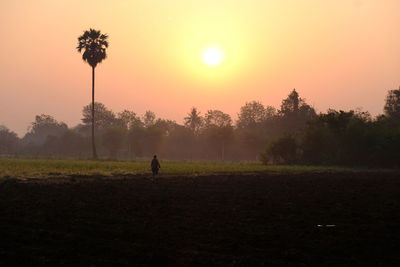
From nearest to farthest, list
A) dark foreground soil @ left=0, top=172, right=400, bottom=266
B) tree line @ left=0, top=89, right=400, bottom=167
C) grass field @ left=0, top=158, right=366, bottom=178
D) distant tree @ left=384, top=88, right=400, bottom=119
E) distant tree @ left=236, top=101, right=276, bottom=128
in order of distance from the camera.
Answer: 1. dark foreground soil @ left=0, top=172, right=400, bottom=266
2. grass field @ left=0, top=158, right=366, bottom=178
3. tree line @ left=0, top=89, right=400, bottom=167
4. distant tree @ left=384, top=88, right=400, bottom=119
5. distant tree @ left=236, top=101, right=276, bottom=128

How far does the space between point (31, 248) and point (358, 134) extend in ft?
217

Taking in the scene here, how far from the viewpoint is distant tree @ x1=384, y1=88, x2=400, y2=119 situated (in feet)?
378

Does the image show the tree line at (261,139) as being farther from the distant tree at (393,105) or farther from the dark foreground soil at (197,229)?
the dark foreground soil at (197,229)

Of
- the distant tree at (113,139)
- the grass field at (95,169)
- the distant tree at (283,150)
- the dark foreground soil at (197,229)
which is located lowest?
the dark foreground soil at (197,229)

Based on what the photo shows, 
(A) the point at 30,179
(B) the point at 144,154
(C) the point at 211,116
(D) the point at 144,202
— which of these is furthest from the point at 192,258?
(C) the point at 211,116

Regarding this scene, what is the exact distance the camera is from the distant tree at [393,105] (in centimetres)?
11528

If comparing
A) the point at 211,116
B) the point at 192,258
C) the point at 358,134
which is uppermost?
the point at 211,116

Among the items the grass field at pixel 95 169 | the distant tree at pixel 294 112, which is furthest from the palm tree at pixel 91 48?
the distant tree at pixel 294 112

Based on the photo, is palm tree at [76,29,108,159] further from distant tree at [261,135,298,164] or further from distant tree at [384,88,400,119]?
distant tree at [384,88,400,119]

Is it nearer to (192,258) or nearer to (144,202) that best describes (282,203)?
(144,202)

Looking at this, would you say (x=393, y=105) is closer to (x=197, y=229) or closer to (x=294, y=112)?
(x=294, y=112)

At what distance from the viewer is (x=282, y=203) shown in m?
22.0

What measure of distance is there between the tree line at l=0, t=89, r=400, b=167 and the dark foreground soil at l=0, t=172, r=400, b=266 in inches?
1931

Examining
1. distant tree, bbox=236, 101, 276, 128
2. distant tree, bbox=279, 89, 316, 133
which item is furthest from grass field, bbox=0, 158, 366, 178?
distant tree, bbox=236, 101, 276, 128
